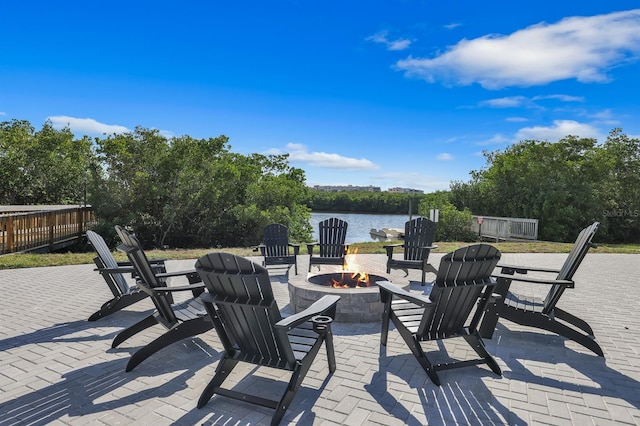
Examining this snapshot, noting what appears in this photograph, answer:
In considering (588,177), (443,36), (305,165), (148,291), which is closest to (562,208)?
(588,177)

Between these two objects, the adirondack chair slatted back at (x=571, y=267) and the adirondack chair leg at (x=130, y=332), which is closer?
the adirondack chair leg at (x=130, y=332)

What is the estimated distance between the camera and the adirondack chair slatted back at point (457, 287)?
276cm

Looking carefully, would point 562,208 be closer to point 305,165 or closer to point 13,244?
point 305,165

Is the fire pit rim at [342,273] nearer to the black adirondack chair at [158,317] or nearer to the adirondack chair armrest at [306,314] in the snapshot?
the adirondack chair armrest at [306,314]

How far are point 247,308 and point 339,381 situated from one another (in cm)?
97

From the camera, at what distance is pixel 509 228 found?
669 inches

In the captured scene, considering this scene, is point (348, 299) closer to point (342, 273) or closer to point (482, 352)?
point (342, 273)

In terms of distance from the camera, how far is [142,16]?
1108cm

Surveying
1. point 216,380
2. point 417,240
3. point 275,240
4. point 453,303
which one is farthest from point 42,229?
point 453,303

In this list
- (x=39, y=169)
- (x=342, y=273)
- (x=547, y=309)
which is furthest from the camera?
(x=39, y=169)

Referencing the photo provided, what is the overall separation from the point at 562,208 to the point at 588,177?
2348 millimetres

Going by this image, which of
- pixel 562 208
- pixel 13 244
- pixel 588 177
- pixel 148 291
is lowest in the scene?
pixel 13 244

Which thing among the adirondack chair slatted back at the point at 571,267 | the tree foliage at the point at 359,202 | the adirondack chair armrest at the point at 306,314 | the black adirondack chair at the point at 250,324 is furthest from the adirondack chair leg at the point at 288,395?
the tree foliage at the point at 359,202

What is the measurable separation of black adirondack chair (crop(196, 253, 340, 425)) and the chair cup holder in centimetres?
10
